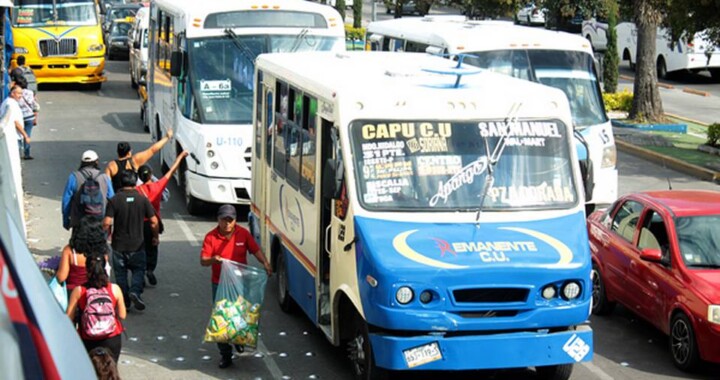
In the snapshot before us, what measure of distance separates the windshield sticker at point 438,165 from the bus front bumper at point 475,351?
4.73 feet

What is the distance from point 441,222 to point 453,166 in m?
0.52

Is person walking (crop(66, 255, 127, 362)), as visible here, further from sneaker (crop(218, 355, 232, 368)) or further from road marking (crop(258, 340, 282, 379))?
road marking (crop(258, 340, 282, 379))

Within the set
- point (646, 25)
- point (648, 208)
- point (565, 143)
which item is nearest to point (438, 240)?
point (565, 143)

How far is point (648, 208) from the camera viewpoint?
1165cm

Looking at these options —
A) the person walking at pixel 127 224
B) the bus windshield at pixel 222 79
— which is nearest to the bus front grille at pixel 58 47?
the bus windshield at pixel 222 79

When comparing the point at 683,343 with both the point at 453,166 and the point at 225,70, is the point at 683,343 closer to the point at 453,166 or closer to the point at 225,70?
the point at 453,166

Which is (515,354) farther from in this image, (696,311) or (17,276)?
(17,276)

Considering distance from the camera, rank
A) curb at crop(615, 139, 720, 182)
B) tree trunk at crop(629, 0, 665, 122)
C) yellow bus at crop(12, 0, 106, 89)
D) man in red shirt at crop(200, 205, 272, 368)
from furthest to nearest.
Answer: yellow bus at crop(12, 0, 106, 89) < tree trunk at crop(629, 0, 665, 122) < curb at crop(615, 139, 720, 182) < man in red shirt at crop(200, 205, 272, 368)

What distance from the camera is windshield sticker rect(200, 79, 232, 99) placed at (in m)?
17.0

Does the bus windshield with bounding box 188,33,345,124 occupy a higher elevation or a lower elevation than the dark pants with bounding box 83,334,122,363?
higher

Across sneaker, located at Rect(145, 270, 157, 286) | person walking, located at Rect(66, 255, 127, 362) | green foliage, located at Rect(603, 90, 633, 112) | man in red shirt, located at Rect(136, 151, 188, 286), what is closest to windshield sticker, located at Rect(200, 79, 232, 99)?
man in red shirt, located at Rect(136, 151, 188, 286)

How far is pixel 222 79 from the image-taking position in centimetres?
1698

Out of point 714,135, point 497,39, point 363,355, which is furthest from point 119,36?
point 363,355

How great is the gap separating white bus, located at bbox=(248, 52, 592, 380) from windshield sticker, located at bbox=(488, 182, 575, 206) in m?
0.01
